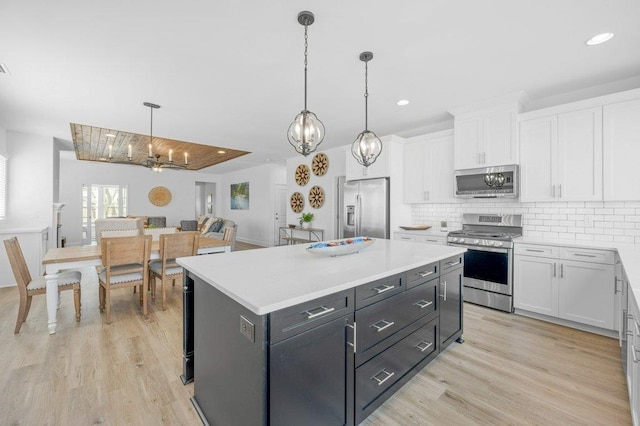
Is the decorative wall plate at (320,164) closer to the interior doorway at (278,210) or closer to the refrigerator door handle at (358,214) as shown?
the refrigerator door handle at (358,214)

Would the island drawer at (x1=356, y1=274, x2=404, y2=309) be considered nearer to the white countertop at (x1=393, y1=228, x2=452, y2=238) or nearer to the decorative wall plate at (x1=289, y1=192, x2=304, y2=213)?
the white countertop at (x1=393, y1=228, x2=452, y2=238)

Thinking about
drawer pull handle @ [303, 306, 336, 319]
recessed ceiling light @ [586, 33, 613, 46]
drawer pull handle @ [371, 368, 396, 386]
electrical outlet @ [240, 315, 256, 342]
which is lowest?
drawer pull handle @ [371, 368, 396, 386]

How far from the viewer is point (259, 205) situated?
9070mm

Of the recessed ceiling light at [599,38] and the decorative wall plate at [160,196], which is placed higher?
the recessed ceiling light at [599,38]

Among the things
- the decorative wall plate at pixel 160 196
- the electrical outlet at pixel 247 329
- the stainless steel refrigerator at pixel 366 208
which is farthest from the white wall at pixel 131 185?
the electrical outlet at pixel 247 329

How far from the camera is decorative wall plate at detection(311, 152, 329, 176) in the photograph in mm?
6277

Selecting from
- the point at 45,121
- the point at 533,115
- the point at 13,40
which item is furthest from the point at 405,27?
the point at 45,121

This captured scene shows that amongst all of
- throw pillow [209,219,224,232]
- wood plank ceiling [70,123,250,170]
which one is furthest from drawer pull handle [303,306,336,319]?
throw pillow [209,219,224,232]

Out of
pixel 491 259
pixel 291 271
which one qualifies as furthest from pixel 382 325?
pixel 491 259

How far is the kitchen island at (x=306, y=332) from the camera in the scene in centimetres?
117

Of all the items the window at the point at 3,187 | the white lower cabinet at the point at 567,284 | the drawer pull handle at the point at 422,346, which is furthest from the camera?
the window at the point at 3,187

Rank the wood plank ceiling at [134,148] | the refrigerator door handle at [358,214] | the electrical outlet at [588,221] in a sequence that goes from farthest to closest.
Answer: the wood plank ceiling at [134,148] < the refrigerator door handle at [358,214] < the electrical outlet at [588,221]

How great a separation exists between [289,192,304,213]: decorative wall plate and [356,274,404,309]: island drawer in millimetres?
5210

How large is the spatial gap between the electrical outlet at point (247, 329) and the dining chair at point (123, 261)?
2.39m
